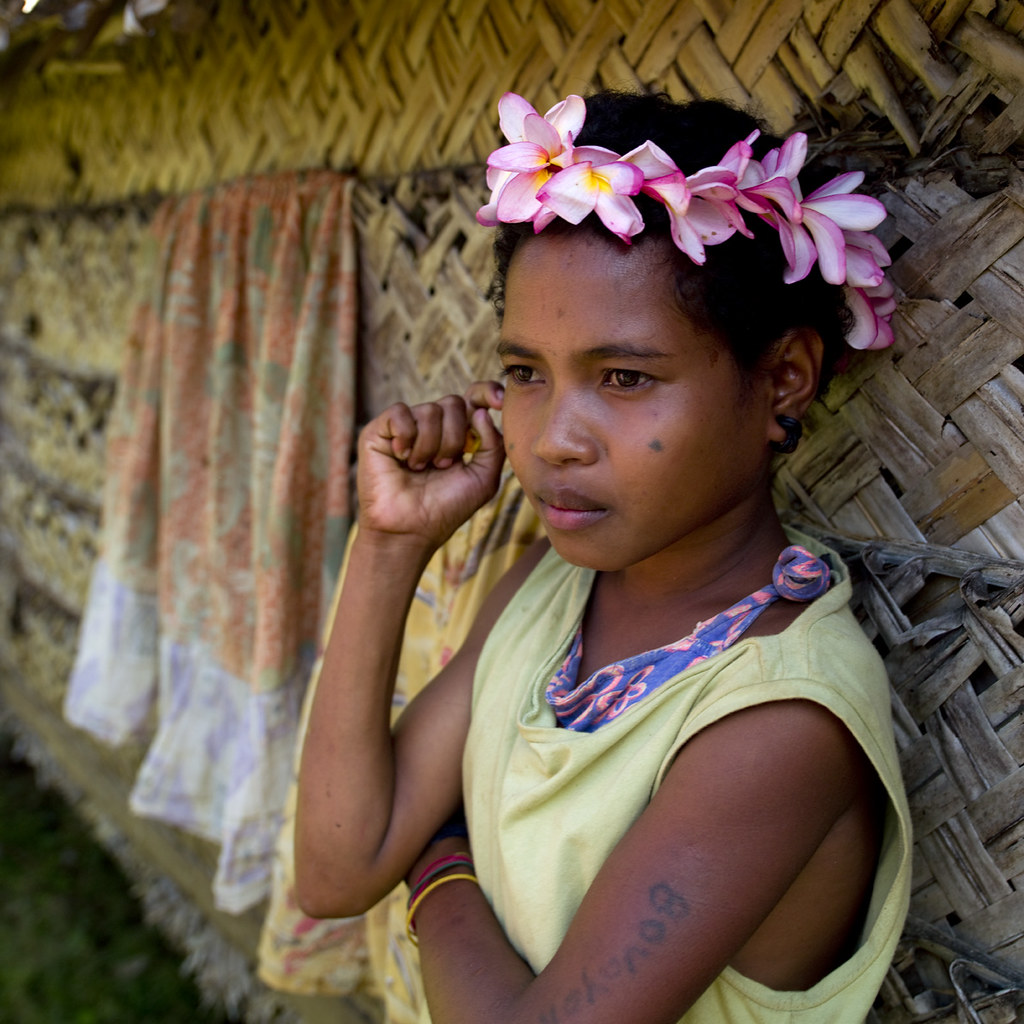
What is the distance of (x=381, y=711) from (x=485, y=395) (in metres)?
0.55

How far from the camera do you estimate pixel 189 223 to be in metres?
2.70

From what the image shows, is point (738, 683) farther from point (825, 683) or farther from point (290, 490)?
point (290, 490)

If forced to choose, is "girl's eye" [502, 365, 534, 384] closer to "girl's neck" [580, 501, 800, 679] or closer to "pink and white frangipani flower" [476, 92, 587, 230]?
"pink and white frangipani flower" [476, 92, 587, 230]

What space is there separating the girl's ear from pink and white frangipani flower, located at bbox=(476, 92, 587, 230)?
349 millimetres

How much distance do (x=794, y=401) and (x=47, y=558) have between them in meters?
3.75

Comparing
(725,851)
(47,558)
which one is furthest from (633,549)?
(47,558)

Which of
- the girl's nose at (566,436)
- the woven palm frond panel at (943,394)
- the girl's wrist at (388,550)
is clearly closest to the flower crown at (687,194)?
the woven palm frond panel at (943,394)

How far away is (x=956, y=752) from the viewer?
1.26 m

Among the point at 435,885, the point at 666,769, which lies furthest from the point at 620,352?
the point at 435,885

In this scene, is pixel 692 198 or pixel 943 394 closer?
pixel 692 198

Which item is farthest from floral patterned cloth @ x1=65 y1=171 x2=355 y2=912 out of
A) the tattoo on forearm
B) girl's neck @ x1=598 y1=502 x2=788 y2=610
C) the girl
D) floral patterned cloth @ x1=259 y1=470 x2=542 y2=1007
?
the tattoo on forearm

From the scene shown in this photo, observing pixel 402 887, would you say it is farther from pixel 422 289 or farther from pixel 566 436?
pixel 422 289

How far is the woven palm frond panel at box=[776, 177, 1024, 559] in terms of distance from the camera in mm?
1195

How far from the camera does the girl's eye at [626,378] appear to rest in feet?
3.67
